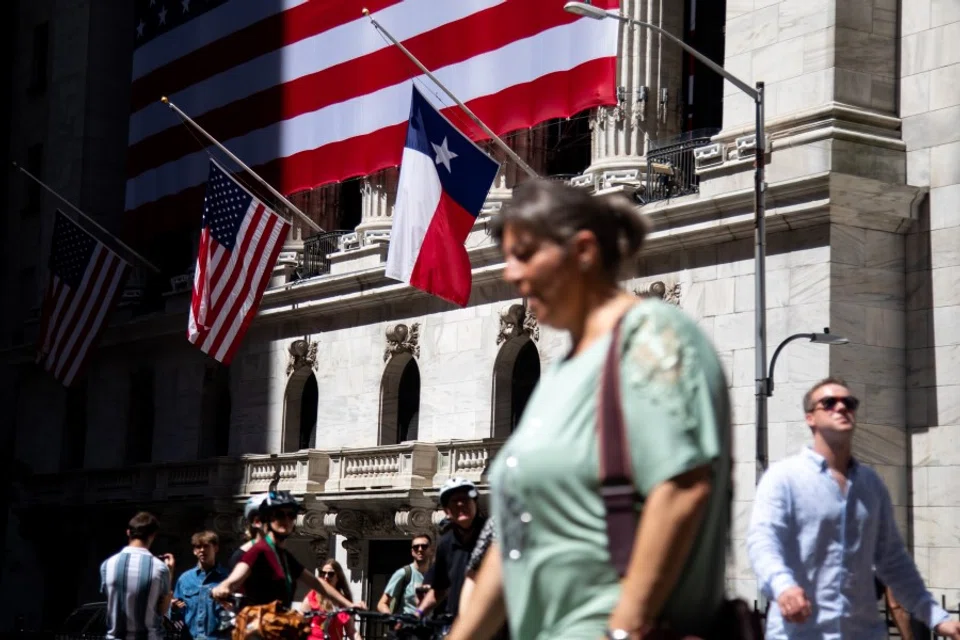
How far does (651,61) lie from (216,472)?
1296 cm

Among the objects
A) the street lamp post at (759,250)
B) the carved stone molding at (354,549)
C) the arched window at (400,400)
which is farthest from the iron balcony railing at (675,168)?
the carved stone molding at (354,549)

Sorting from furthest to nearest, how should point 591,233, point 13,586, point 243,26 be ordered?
point 13,586, point 243,26, point 591,233

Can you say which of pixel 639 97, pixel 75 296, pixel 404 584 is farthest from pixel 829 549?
pixel 75 296

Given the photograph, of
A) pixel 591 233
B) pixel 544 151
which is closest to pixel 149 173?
pixel 544 151

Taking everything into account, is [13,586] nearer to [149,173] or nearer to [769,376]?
[149,173]

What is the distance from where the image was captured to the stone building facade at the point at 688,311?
25.5m

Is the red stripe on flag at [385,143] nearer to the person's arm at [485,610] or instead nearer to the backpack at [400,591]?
Answer: the backpack at [400,591]

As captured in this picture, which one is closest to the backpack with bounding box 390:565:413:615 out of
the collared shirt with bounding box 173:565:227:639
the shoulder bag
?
the collared shirt with bounding box 173:565:227:639

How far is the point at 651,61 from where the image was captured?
2975 cm

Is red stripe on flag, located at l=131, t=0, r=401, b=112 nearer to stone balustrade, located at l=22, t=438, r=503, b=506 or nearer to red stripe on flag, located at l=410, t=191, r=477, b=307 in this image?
red stripe on flag, located at l=410, t=191, r=477, b=307

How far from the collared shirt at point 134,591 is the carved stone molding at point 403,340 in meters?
21.0

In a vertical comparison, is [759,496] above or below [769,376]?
below

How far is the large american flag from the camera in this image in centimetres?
2917

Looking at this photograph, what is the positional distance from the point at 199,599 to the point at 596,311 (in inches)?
482
